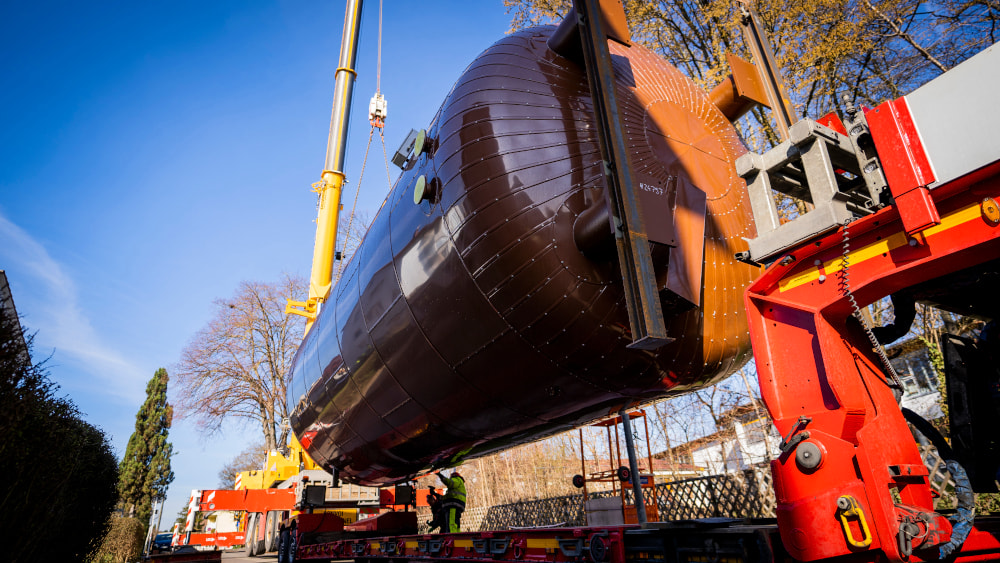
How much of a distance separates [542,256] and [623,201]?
740mm

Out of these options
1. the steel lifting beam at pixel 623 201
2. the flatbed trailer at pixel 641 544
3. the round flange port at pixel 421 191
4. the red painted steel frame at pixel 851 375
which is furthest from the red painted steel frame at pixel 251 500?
the red painted steel frame at pixel 851 375

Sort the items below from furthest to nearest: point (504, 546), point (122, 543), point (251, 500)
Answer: point (122, 543) → point (251, 500) → point (504, 546)

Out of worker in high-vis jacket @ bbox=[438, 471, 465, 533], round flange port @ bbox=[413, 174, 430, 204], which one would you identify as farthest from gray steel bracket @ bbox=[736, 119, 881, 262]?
worker in high-vis jacket @ bbox=[438, 471, 465, 533]

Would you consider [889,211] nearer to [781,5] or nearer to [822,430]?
[822,430]

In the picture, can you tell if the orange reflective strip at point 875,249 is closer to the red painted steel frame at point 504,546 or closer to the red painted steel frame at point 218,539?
the red painted steel frame at point 504,546

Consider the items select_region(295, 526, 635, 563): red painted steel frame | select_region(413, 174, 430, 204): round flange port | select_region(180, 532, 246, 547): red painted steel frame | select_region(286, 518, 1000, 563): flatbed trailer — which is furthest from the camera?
select_region(180, 532, 246, 547): red painted steel frame

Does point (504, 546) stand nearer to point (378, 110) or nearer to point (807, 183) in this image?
point (807, 183)

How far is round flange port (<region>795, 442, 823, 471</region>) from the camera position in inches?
92.7

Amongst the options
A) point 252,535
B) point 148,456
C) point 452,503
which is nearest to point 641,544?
point 452,503

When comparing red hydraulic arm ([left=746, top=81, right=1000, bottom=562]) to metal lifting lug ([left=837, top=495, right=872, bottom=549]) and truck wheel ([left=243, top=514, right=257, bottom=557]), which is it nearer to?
metal lifting lug ([left=837, top=495, right=872, bottom=549])

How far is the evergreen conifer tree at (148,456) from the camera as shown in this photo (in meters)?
31.0

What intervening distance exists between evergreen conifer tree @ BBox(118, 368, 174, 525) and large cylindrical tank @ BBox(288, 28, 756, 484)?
32.8m

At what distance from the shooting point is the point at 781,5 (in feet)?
39.3

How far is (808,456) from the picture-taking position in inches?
94.2
